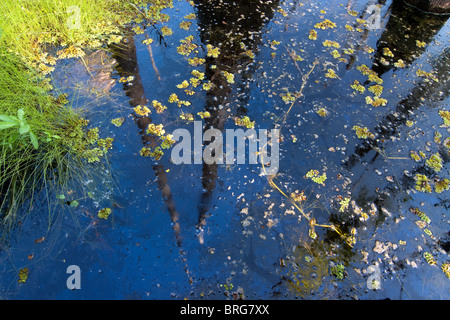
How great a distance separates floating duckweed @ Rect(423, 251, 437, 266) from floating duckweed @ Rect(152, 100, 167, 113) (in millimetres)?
2536

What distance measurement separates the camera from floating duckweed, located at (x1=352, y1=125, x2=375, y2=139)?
2.64 m

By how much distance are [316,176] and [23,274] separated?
2.28 metres

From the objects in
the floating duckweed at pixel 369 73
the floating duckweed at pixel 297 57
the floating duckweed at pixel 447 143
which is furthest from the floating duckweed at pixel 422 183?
the floating duckweed at pixel 297 57

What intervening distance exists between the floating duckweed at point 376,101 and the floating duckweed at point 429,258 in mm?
1590

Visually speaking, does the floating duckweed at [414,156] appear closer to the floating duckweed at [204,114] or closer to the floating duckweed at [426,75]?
the floating duckweed at [426,75]

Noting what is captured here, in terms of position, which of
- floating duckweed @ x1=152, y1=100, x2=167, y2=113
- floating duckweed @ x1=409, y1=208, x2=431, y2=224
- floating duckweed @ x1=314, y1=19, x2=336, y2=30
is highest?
floating duckweed @ x1=314, y1=19, x2=336, y2=30

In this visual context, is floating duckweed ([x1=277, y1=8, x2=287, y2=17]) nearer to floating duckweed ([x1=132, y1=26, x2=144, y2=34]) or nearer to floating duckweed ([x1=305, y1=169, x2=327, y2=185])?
floating duckweed ([x1=132, y1=26, x2=144, y2=34])

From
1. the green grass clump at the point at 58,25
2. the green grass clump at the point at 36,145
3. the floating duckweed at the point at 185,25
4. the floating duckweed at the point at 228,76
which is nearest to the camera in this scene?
the green grass clump at the point at 36,145

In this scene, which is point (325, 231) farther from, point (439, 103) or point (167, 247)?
point (439, 103)

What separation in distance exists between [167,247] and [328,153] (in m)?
1.66

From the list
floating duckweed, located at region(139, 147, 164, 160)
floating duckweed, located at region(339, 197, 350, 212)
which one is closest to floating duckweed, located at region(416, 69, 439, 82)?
floating duckweed, located at region(339, 197, 350, 212)

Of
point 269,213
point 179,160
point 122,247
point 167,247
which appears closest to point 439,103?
point 269,213

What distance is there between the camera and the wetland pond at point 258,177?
1.82 meters

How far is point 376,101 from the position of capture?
2.93 meters
